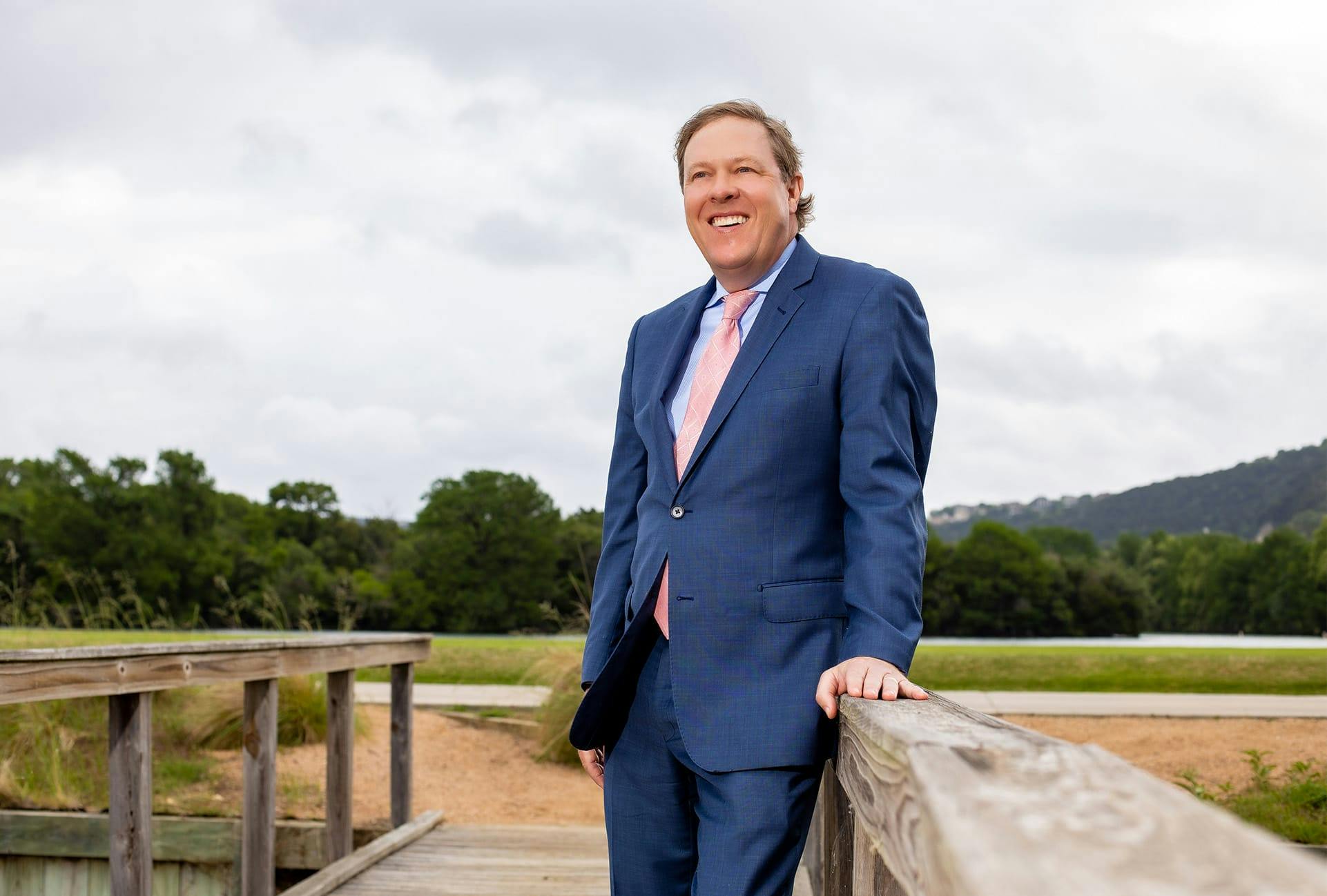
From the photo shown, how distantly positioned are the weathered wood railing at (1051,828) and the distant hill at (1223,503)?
42.7 m

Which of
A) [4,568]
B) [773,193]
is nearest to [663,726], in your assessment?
[773,193]

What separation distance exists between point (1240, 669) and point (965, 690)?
11.7ft

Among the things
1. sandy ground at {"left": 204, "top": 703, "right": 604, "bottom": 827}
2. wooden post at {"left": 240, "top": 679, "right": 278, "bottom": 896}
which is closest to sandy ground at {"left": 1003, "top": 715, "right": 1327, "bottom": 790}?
sandy ground at {"left": 204, "top": 703, "right": 604, "bottom": 827}

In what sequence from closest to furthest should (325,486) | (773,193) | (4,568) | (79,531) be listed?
(773,193) → (4,568) → (79,531) → (325,486)

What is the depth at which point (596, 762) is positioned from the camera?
7.09ft

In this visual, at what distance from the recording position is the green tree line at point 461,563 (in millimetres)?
35906

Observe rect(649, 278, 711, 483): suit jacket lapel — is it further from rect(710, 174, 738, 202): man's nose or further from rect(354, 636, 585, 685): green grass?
rect(354, 636, 585, 685): green grass

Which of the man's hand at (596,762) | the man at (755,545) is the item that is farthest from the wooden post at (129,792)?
the man at (755,545)

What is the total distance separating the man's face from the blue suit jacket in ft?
0.22

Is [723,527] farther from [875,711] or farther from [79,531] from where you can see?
[79,531]

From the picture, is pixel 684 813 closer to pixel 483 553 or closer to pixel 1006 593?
pixel 1006 593

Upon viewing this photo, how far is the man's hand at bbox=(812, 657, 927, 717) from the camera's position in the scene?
1545 millimetres

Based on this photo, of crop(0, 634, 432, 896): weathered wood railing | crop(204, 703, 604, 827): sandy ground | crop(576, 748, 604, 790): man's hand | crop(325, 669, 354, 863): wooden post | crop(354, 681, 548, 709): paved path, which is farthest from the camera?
crop(354, 681, 548, 709): paved path

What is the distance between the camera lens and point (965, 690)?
10938mm
